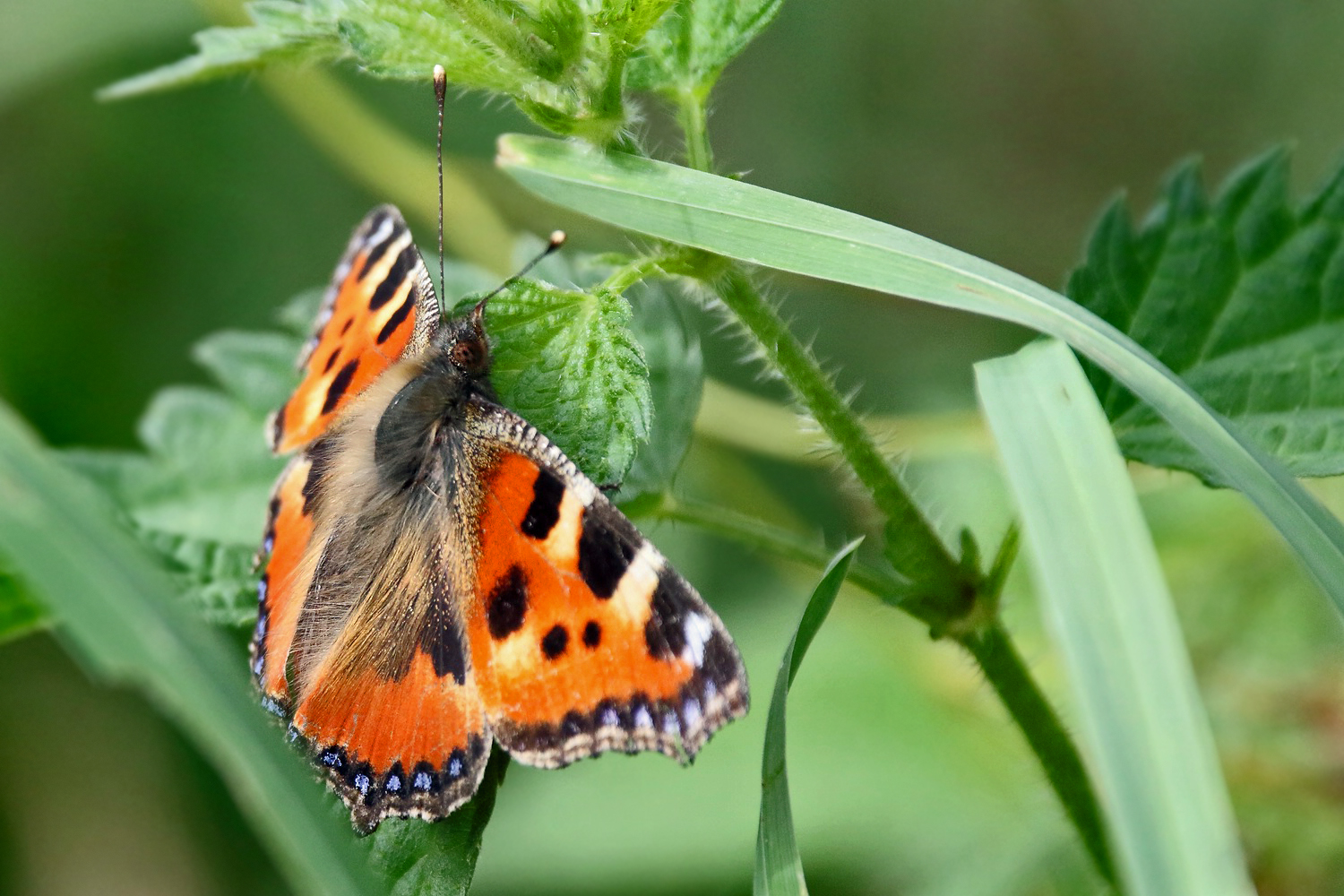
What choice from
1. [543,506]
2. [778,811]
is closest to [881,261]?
[543,506]

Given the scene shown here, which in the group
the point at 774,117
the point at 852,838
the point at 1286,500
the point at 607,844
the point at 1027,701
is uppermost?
the point at 1286,500

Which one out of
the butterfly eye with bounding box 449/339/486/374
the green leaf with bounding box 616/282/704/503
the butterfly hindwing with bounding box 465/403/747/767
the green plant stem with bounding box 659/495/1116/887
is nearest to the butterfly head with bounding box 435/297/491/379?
the butterfly eye with bounding box 449/339/486/374

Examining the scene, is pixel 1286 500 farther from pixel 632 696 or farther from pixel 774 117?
pixel 774 117

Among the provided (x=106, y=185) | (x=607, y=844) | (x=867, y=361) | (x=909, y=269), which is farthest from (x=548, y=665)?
(x=106, y=185)

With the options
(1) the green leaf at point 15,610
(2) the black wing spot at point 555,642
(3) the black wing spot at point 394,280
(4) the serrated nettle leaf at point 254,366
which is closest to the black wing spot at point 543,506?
(2) the black wing spot at point 555,642

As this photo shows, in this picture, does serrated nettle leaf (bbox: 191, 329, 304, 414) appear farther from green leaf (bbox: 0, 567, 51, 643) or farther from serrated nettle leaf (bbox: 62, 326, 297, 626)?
green leaf (bbox: 0, 567, 51, 643)
